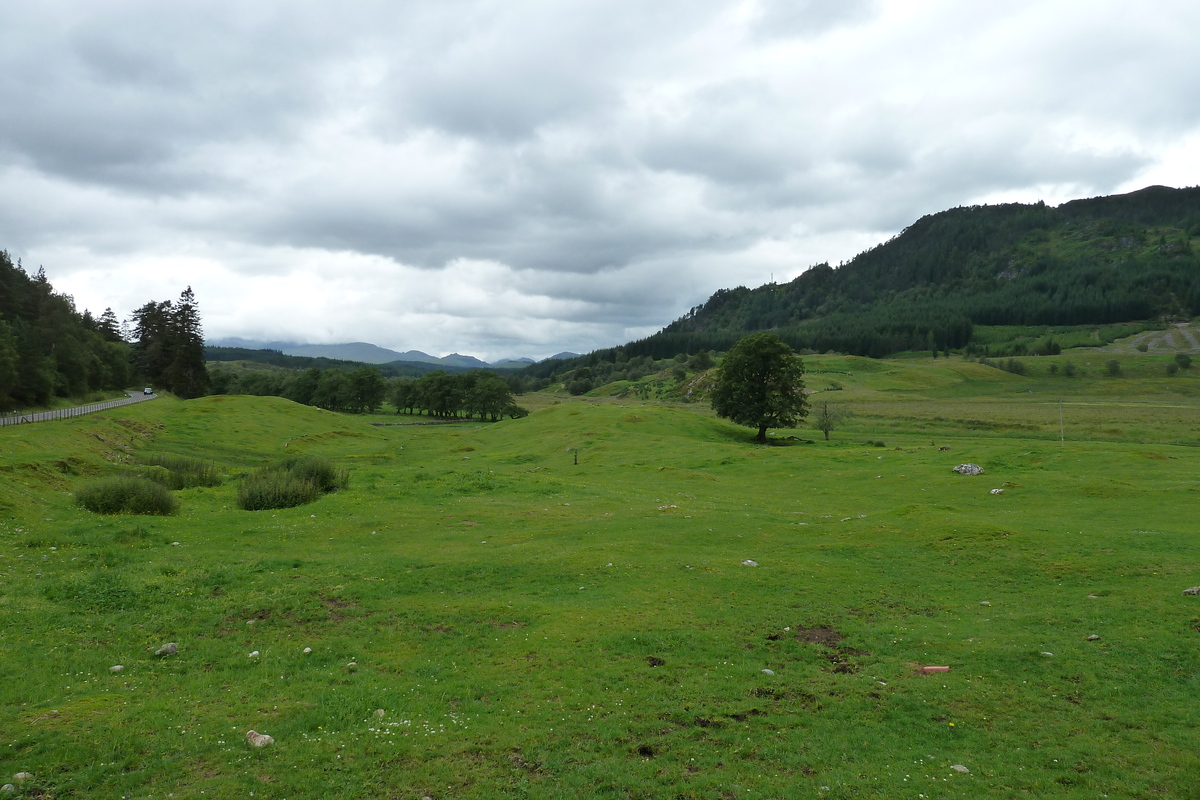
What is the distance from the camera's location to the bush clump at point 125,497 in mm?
24844

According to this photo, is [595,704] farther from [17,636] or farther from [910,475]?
[910,475]

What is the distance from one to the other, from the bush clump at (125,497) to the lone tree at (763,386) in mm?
57793

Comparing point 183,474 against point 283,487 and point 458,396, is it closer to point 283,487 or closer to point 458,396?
point 283,487

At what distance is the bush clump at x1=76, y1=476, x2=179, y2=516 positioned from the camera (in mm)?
24844

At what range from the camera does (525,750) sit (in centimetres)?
889

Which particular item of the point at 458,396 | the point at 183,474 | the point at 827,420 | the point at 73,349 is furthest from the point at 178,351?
the point at 827,420

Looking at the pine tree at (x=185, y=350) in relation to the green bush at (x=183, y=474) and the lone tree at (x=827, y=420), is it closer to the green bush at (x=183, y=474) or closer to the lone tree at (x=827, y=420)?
the green bush at (x=183, y=474)

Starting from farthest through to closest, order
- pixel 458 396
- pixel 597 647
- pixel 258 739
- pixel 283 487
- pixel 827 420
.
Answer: pixel 458 396, pixel 827 420, pixel 283 487, pixel 597 647, pixel 258 739

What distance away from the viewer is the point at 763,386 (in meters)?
71.9

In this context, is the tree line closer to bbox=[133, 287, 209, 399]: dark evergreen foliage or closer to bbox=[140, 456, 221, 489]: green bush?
bbox=[133, 287, 209, 399]: dark evergreen foliage

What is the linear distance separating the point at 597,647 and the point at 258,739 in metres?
6.30

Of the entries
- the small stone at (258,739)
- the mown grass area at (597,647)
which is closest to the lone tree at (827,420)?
the mown grass area at (597,647)

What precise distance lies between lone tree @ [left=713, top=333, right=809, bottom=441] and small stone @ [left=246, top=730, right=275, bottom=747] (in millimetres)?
65897

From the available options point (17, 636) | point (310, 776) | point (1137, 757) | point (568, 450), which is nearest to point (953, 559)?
point (1137, 757)
